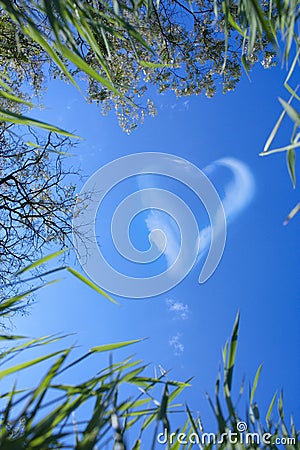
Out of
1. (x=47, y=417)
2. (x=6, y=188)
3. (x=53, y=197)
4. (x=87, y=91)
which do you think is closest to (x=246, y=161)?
→ (x=87, y=91)

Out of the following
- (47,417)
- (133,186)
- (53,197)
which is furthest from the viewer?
(133,186)

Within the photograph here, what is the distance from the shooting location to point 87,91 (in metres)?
6.86

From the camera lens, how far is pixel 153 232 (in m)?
7.66

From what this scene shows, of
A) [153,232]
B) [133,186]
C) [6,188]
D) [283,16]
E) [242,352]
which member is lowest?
→ [283,16]

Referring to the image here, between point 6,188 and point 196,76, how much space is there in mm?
2873

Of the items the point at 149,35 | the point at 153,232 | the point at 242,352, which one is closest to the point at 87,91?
the point at 149,35

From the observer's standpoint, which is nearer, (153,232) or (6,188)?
(6,188)

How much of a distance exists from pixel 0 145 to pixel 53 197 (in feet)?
3.03

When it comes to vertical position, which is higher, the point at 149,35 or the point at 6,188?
the point at 149,35

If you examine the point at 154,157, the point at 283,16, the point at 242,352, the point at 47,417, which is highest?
the point at 154,157

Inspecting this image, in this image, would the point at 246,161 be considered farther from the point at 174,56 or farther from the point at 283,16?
the point at 283,16

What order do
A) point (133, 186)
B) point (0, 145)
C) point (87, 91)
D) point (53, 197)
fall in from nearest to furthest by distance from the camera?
point (0, 145)
point (53, 197)
point (87, 91)
point (133, 186)

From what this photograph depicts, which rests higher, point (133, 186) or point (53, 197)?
point (133, 186)

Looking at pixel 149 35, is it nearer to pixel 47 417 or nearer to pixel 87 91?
pixel 87 91
